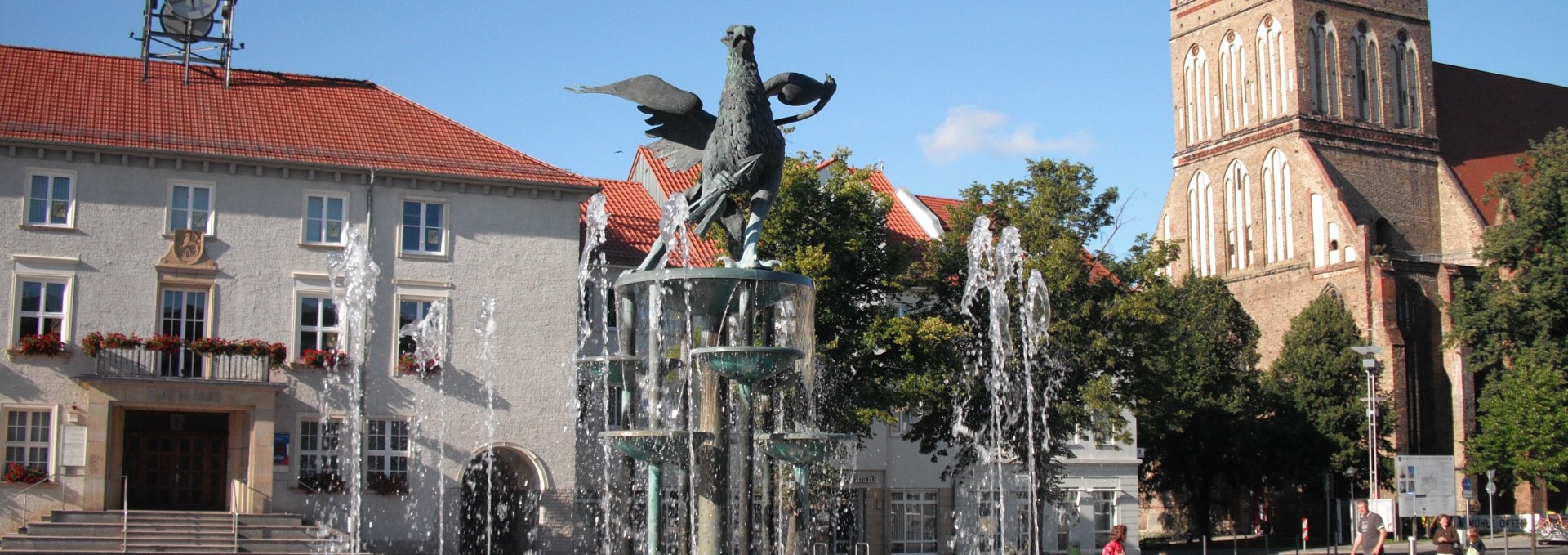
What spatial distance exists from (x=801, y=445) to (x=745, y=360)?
1.11m

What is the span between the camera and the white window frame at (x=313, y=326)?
3278cm

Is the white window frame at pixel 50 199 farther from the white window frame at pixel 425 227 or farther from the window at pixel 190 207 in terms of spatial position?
the white window frame at pixel 425 227

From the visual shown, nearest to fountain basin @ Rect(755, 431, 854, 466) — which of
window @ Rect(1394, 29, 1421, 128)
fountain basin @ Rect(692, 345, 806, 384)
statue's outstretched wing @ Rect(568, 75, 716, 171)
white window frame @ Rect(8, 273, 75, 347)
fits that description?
fountain basin @ Rect(692, 345, 806, 384)

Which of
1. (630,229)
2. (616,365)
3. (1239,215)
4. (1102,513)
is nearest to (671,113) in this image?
(616,365)

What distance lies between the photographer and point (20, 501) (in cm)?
2989

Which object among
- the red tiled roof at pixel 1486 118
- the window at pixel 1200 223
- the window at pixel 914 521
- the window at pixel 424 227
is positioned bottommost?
the window at pixel 914 521

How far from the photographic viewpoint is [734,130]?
15.0 meters

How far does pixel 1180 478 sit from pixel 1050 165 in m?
21.2

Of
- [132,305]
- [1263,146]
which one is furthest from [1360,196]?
[132,305]

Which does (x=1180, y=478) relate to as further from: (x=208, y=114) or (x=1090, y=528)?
(x=208, y=114)

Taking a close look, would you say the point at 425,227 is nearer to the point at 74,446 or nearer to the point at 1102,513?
the point at 74,446

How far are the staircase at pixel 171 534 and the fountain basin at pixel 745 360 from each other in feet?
58.2

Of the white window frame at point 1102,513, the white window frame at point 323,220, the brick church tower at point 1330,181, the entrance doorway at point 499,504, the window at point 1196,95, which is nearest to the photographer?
the white window frame at point 323,220

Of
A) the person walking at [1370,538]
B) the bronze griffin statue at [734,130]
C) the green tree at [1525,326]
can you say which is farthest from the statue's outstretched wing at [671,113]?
the green tree at [1525,326]
